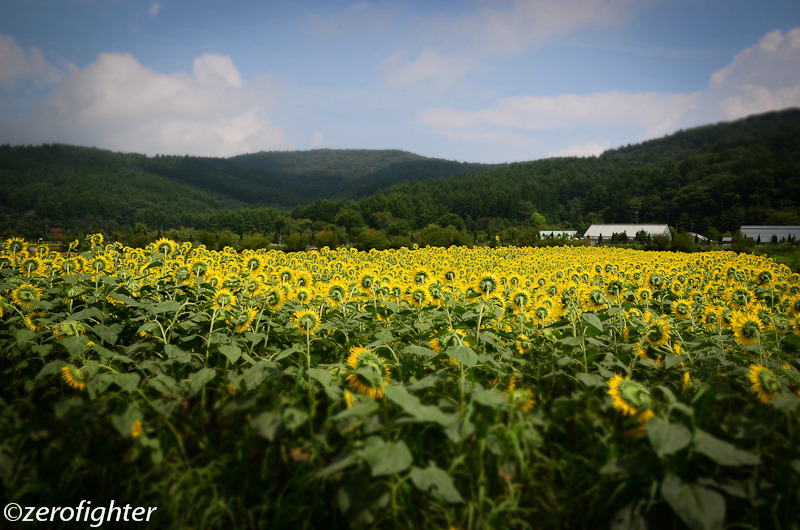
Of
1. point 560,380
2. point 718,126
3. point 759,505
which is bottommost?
point 560,380

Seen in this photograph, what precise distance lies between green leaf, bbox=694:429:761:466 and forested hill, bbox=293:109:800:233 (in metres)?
42.1

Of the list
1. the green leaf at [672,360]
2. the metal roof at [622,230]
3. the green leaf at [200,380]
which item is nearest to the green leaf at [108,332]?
the green leaf at [200,380]

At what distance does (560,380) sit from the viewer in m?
2.82

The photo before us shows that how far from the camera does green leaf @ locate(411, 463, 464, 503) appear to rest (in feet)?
4.12

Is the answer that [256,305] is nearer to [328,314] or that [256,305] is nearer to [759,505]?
[328,314]

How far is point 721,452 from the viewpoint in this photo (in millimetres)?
1258

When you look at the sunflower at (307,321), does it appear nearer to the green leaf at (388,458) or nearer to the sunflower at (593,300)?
the green leaf at (388,458)

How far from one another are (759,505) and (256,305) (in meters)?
3.18

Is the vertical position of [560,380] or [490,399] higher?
[490,399]

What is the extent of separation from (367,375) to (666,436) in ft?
3.63

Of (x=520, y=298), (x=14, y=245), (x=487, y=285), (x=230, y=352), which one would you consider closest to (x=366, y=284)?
(x=487, y=285)

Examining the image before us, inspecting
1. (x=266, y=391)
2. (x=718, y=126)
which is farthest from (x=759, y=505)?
(x=718, y=126)

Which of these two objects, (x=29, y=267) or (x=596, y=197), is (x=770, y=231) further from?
(x=29, y=267)

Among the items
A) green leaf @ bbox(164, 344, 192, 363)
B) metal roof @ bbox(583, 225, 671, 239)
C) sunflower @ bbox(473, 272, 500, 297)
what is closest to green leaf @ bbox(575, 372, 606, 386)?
sunflower @ bbox(473, 272, 500, 297)
